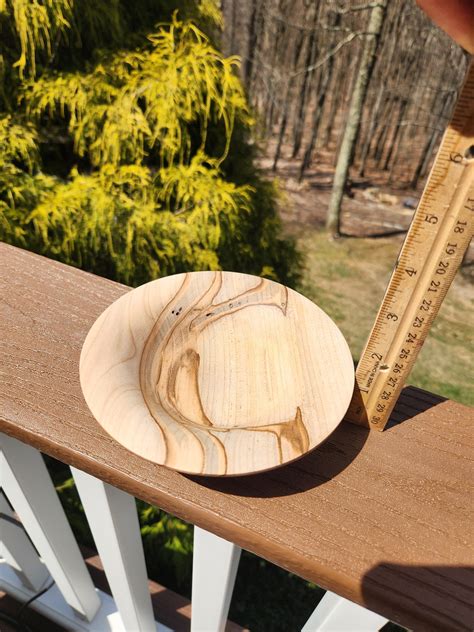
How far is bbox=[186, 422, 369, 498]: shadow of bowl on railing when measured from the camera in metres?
0.54

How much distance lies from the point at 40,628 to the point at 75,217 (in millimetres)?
1563

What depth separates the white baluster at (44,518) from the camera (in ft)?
2.52

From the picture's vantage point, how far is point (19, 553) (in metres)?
1.07

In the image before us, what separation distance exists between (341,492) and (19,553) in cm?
89

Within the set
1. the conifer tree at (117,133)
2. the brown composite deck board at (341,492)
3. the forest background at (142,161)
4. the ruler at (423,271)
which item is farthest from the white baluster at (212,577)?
the conifer tree at (117,133)

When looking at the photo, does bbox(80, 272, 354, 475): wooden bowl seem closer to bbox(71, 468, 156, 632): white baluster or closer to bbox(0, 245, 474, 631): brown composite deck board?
bbox(0, 245, 474, 631): brown composite deck board

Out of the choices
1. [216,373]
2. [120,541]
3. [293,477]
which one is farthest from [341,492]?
[120,541]

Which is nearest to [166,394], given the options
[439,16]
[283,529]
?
[283,529]

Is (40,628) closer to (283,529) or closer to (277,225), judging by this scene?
(283,529)

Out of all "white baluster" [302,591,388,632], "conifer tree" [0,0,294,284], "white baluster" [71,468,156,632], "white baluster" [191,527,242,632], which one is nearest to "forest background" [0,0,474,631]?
"conifer tree" [0,0,294,284]

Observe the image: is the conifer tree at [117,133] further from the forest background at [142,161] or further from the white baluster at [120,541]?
the white baluster at [120,541]

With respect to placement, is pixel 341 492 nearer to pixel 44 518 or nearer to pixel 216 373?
pixel 216 373

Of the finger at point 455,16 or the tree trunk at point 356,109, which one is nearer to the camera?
the finger at point 455,16

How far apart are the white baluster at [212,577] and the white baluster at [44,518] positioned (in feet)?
1.02
